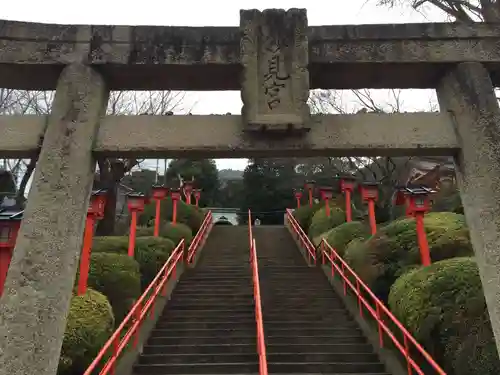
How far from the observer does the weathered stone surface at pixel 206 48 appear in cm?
379

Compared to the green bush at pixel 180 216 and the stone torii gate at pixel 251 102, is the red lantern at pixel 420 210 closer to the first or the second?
the stone torii gate at pixel 251 102

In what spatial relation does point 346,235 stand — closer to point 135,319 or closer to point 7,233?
point 135,319

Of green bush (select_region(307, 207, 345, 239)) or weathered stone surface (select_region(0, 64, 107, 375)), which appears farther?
green bush (select_region(307, 207, 345, 239))

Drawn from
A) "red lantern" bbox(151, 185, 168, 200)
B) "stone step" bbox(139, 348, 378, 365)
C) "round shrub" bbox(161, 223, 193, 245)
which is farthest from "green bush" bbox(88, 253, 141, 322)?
"red lantern" bbox(151, 185, 168, 200)

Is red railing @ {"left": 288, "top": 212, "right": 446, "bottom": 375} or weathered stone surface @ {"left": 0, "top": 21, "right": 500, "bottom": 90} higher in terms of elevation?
weathered stone surface @ {"left": 0, "top": 21, "right": 500, "bottom": 90}

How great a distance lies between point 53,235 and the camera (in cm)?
321

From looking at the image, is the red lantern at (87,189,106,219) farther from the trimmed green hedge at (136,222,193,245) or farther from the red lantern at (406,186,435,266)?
the red lantern at (406,186,435,266)

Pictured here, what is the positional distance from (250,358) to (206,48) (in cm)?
474

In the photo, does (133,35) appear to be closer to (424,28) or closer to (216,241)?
(424,28)

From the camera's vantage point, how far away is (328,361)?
6.39 meters

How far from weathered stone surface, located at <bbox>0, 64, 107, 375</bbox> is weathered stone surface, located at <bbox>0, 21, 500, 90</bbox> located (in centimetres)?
26

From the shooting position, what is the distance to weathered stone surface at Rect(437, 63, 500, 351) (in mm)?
3266

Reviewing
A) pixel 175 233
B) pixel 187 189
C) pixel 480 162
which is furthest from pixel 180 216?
pixel 480 162

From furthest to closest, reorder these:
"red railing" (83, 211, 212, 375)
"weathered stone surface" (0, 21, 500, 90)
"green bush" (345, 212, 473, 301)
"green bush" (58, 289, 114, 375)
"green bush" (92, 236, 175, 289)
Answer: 1. "green bush" (92, 236, 175, 289)
2. "green bush" (345, 212, 473, 301)
3. "green bush" (58, 289, 114, 375)
4. "red railing" (83, 211, 212, 375)
5. "weathered stone surface" (0, 21, 500, 90)
